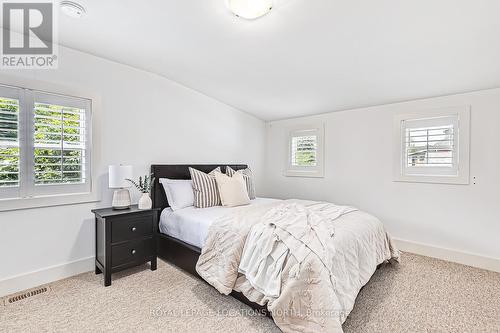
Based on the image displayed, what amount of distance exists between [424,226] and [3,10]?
16.4ft

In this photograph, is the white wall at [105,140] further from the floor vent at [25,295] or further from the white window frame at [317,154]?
the white window frame at [317,154]

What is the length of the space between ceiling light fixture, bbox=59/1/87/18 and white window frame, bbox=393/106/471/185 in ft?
12.4

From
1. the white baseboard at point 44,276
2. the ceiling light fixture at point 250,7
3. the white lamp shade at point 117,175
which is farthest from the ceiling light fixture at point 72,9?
the white baseboard at point 44,276

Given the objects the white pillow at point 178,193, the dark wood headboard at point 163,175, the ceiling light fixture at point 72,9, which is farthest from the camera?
the dark wood headboard at point 163,175

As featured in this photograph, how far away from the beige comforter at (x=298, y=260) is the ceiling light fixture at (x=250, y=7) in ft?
5.54

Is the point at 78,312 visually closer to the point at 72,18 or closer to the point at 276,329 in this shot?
the point at 276,329

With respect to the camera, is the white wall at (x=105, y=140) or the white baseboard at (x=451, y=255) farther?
the white baseboard at (x=451, y=255)

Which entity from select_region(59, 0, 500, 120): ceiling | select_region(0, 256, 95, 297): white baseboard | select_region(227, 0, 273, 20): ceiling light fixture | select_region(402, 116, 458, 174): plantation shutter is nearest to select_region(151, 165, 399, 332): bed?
select_region(0, 256, 95, 297): white baseboard

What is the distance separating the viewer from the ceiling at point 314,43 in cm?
185

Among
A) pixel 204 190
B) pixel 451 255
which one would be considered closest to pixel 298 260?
pixel 204 190

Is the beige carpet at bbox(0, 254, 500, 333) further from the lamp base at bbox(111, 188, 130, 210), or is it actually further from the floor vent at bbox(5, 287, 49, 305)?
the lamp base at bbox(111, 188, 130, 210)

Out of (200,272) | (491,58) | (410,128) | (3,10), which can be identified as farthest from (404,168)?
(3,10)

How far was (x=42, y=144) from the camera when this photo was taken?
241 cm

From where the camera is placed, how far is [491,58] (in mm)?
2262
